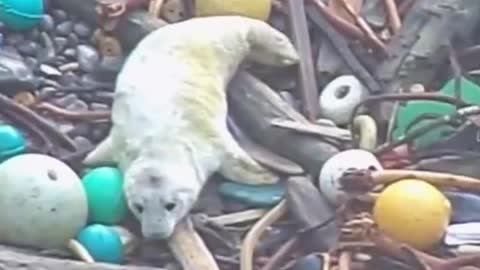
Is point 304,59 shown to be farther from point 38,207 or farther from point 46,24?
point 38,207

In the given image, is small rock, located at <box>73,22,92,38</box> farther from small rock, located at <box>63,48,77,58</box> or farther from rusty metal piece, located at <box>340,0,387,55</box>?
rusty metal piece, located at <box>340,0,387,55</box>

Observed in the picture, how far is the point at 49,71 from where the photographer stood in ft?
9.95

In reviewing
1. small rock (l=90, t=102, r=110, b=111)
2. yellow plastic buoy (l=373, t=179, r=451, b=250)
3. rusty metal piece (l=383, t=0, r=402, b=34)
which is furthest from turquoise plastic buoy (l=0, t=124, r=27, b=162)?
rusty metal piece (l=383, t=0, r=402, b=34)

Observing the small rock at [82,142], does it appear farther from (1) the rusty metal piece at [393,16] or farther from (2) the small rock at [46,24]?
(1) the rusty metal piece at [393,16]

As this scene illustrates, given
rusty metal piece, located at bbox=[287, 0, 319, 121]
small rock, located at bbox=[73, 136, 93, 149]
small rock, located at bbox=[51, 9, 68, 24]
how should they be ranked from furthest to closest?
small rock, located at bbox=[51, 9, 68, 24]
rusty metal piece, located at bbox=[287, 0, 319, 121]
small rock, located at bbox=[73, 136, 93, 149]

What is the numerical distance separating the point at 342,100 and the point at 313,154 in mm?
208

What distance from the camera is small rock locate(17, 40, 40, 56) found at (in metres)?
3.05

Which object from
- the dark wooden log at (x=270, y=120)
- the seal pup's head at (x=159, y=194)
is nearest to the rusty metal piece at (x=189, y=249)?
the seal pup's head at (x=159, y=194)

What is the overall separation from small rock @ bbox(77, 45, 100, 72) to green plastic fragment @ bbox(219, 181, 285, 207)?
0.45m

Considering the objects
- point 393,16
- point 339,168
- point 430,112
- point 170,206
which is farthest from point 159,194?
point 393,16

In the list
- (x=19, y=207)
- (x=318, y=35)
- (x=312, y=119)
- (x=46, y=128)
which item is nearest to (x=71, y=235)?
(x=19, y=207)

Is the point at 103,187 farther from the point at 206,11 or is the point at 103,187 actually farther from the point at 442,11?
the point at 442,11

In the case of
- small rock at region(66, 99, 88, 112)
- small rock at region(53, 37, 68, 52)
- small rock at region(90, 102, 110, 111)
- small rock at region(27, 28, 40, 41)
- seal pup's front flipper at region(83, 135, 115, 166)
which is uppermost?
seal pup's front flipper at region(83, 135, 115, 166)

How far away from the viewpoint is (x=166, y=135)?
266 cm
